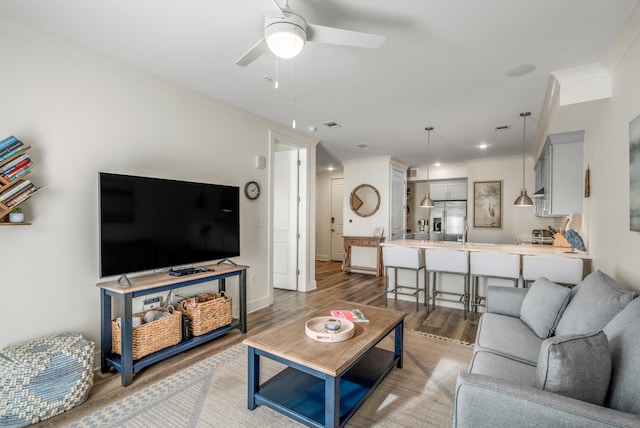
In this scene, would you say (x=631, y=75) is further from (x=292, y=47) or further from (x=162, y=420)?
(x=162, y=420)

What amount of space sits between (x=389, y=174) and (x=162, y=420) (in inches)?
226

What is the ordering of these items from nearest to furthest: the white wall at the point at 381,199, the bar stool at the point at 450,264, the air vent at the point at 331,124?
1. the bar stool at the point at 450,264
2. the air vent at the point at 331,124
3. the white wall at the point at 381,199

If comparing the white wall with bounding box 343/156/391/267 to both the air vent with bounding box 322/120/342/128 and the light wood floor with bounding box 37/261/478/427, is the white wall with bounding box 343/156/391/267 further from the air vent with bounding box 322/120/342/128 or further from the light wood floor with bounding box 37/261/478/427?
the air vent with bounding box 322/120/342/128

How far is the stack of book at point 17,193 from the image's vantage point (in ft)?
6.54

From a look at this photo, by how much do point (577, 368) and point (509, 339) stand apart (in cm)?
94

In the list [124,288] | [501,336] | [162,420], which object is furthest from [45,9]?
[501,336]

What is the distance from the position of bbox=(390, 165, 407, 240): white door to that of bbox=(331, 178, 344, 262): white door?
5.78 ft

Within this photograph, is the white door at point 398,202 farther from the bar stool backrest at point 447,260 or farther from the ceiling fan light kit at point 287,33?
the ceiling fan light kit at point 287,33

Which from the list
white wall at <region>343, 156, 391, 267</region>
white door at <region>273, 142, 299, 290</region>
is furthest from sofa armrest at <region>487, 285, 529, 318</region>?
white wall at <region>343, 156, 391, 267</region>

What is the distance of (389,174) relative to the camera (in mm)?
6664

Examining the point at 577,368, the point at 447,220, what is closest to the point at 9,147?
the point at 577,368

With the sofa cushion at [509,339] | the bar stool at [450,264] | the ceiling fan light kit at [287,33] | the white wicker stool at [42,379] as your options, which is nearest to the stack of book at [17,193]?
the white wicker stool at [42,379]

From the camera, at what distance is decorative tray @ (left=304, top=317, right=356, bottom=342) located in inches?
77.7

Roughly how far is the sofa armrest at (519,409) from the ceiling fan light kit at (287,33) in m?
1.89
